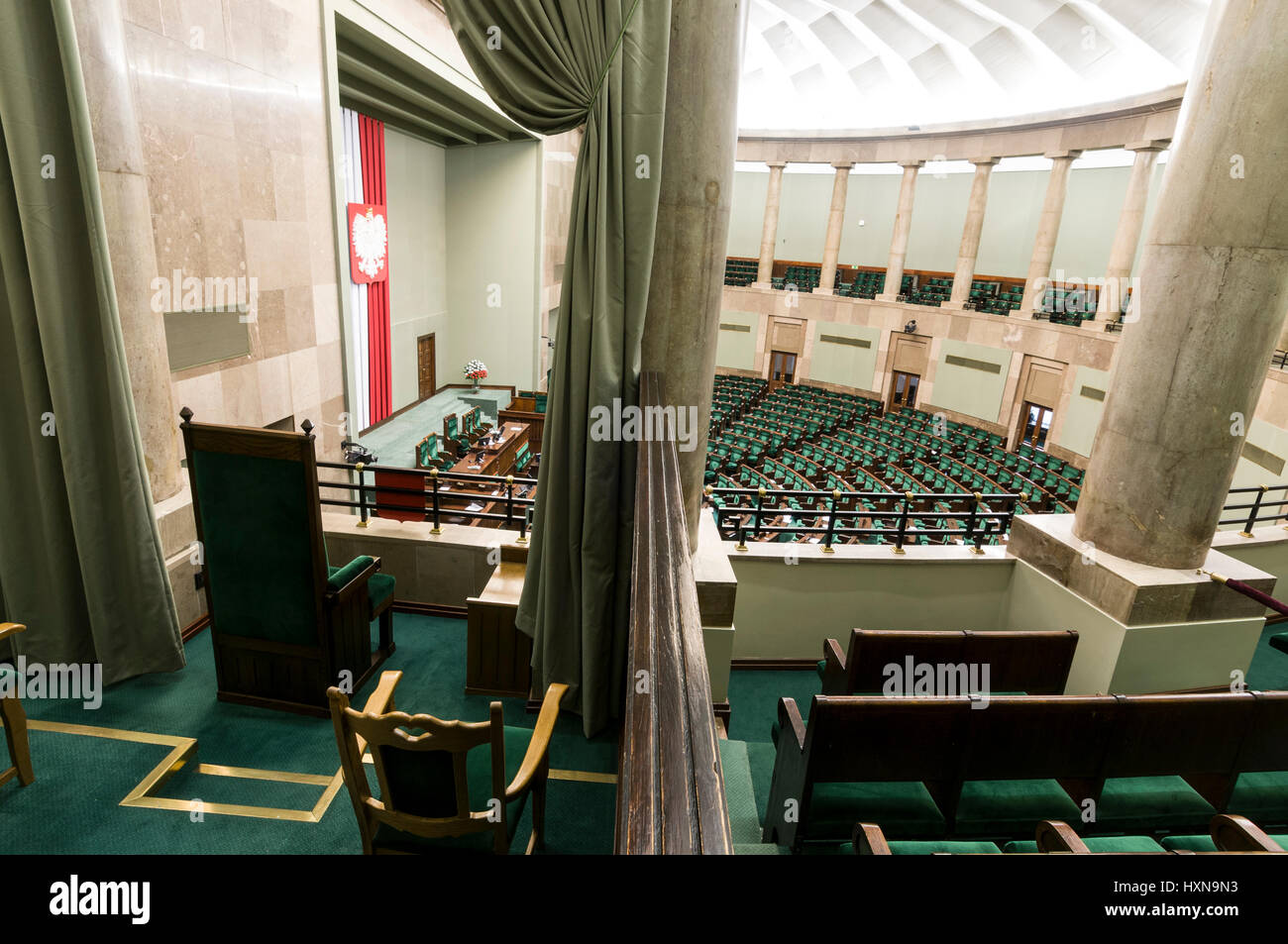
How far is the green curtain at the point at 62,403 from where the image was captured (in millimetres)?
3330

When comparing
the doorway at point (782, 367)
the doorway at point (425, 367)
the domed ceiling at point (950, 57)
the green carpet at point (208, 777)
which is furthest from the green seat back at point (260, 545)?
the doorway at point (782, 367)

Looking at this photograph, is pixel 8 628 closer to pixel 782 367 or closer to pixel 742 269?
pixel 782 367

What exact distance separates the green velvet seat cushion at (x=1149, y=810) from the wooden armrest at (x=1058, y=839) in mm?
1258

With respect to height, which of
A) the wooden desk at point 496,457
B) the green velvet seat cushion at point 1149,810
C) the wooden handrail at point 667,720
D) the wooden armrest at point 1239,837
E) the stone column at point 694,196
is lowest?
the wooden desk at point 496,457

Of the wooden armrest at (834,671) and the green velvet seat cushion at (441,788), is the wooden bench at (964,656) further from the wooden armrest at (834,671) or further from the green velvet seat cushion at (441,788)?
the green velvet seat cushion at (441,788)

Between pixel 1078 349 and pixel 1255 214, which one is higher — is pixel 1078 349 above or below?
below

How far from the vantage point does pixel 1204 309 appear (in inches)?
178

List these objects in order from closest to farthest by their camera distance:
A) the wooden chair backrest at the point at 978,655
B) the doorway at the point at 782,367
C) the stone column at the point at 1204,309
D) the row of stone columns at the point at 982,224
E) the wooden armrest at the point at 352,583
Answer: the wooden armrest at the point at 352,583 → the wooden chair backrest at the point at 978,655 → the stone column at the point at 1204,309 → the row of stone columns at the point at 982,224 → the doorway at the point at 782,367

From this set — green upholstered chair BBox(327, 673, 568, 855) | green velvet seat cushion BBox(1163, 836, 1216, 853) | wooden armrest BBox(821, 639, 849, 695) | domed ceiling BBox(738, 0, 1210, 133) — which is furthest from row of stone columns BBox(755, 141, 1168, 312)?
green upholstered chair BBox(327, 673, 568, 855)

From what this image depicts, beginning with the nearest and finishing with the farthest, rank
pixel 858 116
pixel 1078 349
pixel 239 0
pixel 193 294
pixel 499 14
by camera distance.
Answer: pixel 499 14, pixel 193 294, pixel 239 0, pixel 1078 349, pixel 858 116

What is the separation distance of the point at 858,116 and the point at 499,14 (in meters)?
23.9
